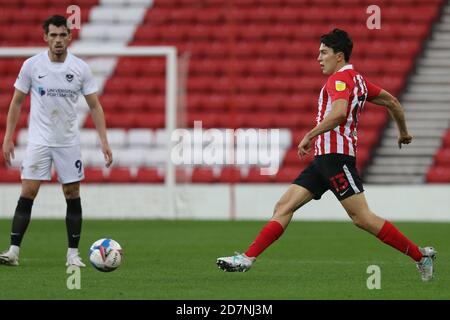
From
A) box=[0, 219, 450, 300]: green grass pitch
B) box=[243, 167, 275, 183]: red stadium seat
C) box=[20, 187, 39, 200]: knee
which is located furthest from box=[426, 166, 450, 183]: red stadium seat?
box=[20, 187, 39, 200]: knee

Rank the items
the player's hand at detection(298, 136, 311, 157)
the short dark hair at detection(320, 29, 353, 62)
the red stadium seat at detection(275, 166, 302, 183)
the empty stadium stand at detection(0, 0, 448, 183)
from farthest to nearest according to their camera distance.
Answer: the empty stadium stand at detection(0, 0, 448, 183), the red stadium seat at detection(275, 166, 302, 183), the short dark hair at detection(320, 29, 353, 62), the player's hand at detection(298, 136, 311, 157)

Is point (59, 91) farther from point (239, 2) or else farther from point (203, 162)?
point (239, 2)

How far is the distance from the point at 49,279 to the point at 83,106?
40.5ft

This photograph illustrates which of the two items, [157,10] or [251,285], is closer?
[251,285]

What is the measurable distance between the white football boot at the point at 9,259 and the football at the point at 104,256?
1016 millimetres

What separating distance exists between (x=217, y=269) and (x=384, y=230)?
162cm

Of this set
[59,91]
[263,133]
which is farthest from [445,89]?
[59,91]

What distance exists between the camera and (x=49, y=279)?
8.43 metres

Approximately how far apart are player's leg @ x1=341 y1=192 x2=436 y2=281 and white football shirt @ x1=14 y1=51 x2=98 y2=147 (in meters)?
2.47

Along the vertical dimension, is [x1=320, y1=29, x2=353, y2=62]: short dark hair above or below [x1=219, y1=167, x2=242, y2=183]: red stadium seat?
above

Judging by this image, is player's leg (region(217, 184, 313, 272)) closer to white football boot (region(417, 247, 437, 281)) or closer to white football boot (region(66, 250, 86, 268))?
white football boot (region(417, 247, 437, 281))

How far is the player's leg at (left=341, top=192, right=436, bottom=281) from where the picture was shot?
8.34 meters

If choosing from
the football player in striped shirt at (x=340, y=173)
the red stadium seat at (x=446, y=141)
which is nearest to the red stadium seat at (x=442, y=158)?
the red stadium seat at (x=446, y=141)

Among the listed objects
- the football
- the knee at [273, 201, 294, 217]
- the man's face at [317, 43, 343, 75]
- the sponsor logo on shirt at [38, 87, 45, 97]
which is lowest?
the football
